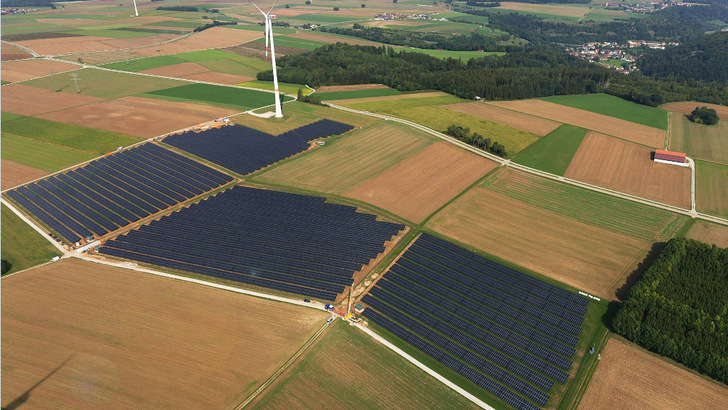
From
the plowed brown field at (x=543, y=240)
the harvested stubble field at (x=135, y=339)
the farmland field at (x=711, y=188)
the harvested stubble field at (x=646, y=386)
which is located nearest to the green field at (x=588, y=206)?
the plowed brown field at (x=543, y=240)

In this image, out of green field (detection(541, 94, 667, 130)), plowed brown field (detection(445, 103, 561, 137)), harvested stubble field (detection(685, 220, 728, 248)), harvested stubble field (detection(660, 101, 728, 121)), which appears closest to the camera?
harvested stubble field (detection(685, 220, 728, 248))

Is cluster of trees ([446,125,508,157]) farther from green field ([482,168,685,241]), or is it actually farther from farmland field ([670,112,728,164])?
farmland field ([670,112,728,164])

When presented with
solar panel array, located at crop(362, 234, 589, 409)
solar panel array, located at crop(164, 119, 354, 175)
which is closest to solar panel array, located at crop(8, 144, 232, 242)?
solar panel array, located at crop(164, 119, 354, 175)

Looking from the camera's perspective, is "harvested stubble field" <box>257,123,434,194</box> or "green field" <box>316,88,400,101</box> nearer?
"harvested stubble field" <box>257,123,434,194</box>

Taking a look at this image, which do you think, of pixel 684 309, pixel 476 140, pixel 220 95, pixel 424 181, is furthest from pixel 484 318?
pixel 220 95

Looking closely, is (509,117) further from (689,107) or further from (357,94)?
(689,107)

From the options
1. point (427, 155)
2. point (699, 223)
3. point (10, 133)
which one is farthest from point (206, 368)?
point (10, 133)
